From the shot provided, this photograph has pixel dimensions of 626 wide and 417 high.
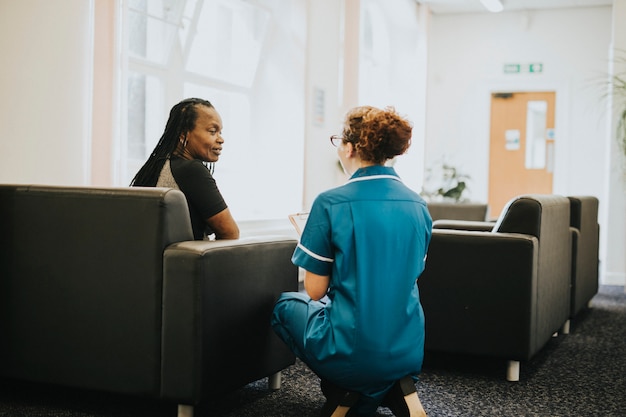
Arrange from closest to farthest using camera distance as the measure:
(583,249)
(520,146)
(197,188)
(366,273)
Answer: (366,273)
(197,188)
(583,249)
(520,146)

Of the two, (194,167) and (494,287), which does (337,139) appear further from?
(494,287)

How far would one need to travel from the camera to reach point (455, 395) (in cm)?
261

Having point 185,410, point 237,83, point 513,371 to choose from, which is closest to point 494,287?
point 513,371

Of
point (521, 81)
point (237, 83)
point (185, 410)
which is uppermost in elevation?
point (521, 81)

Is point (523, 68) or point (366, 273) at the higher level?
point (523, 68)

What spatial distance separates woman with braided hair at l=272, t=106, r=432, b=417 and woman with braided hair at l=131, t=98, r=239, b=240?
409 mm

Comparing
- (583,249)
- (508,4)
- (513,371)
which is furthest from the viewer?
(508,4)

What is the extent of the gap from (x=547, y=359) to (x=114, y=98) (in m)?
2.42

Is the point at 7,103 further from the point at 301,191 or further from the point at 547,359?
the point at 301,191

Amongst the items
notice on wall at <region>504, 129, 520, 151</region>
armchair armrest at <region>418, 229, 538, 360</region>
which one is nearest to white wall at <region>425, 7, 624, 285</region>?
notice on wall at <region>504, 129, 520, 151</region>

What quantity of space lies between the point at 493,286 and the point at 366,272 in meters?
1.02

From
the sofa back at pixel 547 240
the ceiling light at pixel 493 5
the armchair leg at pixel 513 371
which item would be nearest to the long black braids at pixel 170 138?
the sofa back at pixel 547 240

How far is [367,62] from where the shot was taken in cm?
788

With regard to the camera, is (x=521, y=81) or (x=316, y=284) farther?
(x=521, y=81)
